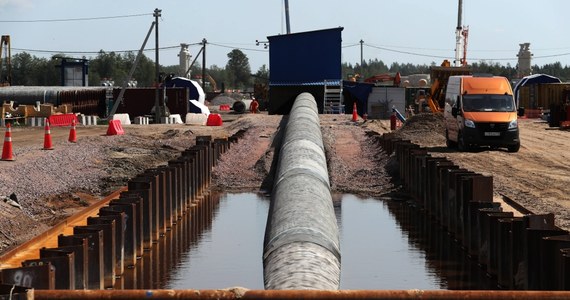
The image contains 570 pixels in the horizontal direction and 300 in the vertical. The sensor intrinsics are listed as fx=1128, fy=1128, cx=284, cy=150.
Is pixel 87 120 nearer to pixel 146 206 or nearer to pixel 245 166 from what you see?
pixel 245 166

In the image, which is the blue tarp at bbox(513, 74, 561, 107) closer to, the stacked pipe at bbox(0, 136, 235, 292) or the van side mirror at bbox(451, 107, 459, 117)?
the van side mirror at bbox(451, 107, 459, 117)

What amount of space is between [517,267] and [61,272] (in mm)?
6382

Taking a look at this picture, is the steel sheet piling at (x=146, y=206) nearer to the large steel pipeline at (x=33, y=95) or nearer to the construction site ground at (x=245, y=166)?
the construction site ground at (x=245, y=166)

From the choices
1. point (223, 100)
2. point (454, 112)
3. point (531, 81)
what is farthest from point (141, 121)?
point (223, 100)

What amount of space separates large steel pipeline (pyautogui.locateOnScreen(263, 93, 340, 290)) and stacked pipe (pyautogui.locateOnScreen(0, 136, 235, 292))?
7.07 feet

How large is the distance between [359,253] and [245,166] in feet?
42.2

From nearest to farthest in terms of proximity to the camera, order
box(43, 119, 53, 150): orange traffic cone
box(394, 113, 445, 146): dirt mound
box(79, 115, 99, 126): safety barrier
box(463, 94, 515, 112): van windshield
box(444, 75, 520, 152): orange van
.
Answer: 1. box(43, 119, 53, 150): orange traffic cone
2. box(444, 75, 520, 152): orange van
3. box(463, 94, 515, 112): van windshield
4. box(394, 113, 445, 146): dirt mound
5. box(79, 115, 99, 126): safety barrier

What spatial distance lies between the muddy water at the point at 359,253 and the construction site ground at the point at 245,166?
233cm

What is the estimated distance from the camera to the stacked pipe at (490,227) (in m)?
13.1

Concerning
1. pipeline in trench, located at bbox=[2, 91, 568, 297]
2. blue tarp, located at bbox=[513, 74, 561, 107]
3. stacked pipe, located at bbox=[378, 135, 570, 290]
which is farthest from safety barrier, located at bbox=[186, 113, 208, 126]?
stacked pipe, located at bbox=[378, 135, 570, 290]

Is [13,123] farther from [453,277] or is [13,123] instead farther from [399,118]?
[453,277]

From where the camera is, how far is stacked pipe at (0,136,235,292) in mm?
11938

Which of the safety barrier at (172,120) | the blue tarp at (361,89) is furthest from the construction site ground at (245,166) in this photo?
the blue tarp at (361,89)

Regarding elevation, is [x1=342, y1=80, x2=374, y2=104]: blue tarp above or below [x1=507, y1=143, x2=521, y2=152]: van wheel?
above
